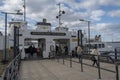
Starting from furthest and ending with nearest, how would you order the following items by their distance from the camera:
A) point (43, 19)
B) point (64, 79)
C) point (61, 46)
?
point (43, 19), point (61, 46), point (64, 79)

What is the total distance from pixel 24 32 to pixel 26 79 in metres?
17.5

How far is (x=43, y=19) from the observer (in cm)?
3975

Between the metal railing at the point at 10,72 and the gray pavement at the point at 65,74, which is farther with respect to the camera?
the gray pavement at the point at 65,74

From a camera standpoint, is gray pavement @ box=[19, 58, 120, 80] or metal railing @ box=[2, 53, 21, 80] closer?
metal railing @ box=[2, 53, 21, 80]

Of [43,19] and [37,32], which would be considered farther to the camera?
[43,19]

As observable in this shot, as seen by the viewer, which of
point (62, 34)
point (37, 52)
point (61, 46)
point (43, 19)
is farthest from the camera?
point (43, 19)

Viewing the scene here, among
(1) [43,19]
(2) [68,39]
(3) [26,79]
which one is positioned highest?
(1) [43,19]

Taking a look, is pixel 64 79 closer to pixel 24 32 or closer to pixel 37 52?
pixel 24 32

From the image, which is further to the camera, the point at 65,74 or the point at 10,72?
the point at 65,74

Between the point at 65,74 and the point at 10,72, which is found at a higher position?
the point at 10,72

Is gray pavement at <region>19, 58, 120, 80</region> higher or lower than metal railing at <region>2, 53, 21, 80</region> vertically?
lower

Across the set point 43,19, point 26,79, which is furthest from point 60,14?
point 26,79

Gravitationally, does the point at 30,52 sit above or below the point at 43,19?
below

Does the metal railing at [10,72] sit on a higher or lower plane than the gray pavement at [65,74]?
higher
